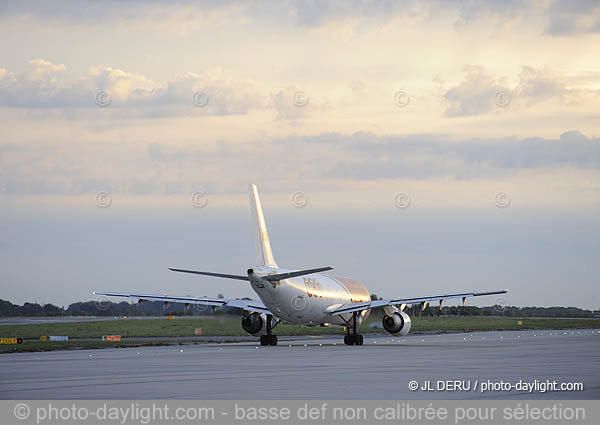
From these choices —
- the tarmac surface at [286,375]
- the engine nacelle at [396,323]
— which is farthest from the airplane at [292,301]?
the tarmac surface at [286,375]

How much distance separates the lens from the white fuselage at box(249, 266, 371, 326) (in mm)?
51969

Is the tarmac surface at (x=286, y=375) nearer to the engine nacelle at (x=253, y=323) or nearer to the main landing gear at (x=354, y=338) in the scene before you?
the main landing gear at (x=354, y=338)

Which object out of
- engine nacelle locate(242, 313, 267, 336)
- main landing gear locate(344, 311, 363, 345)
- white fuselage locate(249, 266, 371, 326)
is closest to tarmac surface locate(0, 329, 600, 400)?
white fuselage locate(249, 266, 371, 326)

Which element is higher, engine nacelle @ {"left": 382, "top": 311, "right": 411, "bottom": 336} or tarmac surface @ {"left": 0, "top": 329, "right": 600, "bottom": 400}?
engine nacelle @ {"left": 382, "top": 311, "right": 411, "bottom": 336}

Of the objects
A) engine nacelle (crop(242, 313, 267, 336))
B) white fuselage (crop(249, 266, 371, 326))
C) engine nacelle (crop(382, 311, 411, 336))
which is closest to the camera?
white fuselage (crop(249, 266, 371, 326))

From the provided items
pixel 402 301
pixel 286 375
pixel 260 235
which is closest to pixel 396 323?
pixel 402 301

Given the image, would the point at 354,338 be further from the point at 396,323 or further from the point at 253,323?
the point at 253,323

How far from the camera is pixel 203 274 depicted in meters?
45.9

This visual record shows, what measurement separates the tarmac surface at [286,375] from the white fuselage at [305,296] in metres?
12.0

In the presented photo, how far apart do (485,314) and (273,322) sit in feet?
317

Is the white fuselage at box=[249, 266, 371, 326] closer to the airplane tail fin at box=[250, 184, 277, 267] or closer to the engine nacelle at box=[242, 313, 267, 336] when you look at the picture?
the airplane tail fin at box=[250, 184, 277, 267]

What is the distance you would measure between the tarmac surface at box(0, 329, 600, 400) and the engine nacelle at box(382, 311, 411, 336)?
1897 cm

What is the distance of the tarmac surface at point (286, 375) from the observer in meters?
21.2
